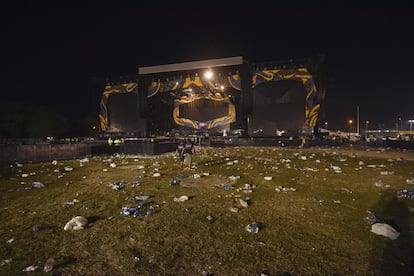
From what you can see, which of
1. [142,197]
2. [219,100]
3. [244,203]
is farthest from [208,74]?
[244,203]

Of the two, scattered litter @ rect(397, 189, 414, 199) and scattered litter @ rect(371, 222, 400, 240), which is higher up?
scattered litter @ rect(371, 222, 400, 240)

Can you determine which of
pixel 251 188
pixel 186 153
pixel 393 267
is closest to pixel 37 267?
pixel 393 267

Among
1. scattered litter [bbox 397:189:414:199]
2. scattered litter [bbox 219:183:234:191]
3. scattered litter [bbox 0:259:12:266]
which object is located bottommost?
scattered litter [bbox 397:189:414:199]

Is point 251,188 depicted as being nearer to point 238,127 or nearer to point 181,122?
point 238,127

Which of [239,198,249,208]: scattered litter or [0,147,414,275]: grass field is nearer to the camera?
[0,147,414,275]: grass field

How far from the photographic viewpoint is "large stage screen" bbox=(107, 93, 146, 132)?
34.4 metres

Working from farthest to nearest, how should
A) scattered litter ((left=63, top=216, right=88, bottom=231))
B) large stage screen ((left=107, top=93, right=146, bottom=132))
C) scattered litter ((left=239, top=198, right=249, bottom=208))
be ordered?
large stage screen ((left=107, top=93, right=146, bottom=132)) → scattered litter ((left=239, top=198, right=249, bottom=208)) → scattered litter ((left=63, top=216, right=88, bottom=231))

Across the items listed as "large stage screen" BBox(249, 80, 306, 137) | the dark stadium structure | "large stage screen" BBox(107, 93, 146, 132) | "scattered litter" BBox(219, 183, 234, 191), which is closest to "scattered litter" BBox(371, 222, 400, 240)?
"scattered litter" BBox(219, 183, 234, 191)

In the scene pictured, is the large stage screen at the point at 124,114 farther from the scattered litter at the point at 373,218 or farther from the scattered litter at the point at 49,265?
the scattered litter at the point at 373,218

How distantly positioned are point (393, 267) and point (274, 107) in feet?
88.0

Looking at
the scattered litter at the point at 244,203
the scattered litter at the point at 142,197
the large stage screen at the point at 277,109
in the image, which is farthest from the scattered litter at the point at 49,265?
the large stage screen at the point at 277,109

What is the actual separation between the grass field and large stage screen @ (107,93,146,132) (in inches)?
1165

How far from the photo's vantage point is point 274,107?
90.3 feet

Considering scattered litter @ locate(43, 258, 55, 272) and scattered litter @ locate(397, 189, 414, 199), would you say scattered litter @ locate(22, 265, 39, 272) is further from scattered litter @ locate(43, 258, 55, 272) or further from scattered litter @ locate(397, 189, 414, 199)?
scattered litter @ locate(397, 189, 414, 199)
